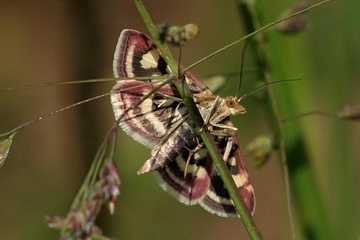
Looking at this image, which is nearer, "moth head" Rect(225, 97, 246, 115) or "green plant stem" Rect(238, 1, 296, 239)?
"moth head" Rect(225, 97, 246, 115)

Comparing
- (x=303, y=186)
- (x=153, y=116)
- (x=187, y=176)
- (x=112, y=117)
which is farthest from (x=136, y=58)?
(x=112, y=117)

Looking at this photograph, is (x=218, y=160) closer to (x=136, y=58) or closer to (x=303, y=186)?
(x=136, y=58)

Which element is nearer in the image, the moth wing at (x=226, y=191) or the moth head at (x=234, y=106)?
the moth head at (x=234, y=106)

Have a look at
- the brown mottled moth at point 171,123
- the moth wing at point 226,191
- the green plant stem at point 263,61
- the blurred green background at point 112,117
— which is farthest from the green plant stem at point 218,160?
the blurred green background at point 112,117

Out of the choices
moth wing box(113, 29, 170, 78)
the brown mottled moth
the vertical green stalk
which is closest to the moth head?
the brown mottled moth

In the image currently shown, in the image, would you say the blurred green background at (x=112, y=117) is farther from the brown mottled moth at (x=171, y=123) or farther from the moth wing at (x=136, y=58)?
the moth wing at (x=136, y=58)

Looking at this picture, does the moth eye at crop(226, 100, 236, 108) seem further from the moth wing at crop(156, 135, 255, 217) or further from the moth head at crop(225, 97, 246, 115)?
the moth wing at crop(156, 135, 255, 217)
